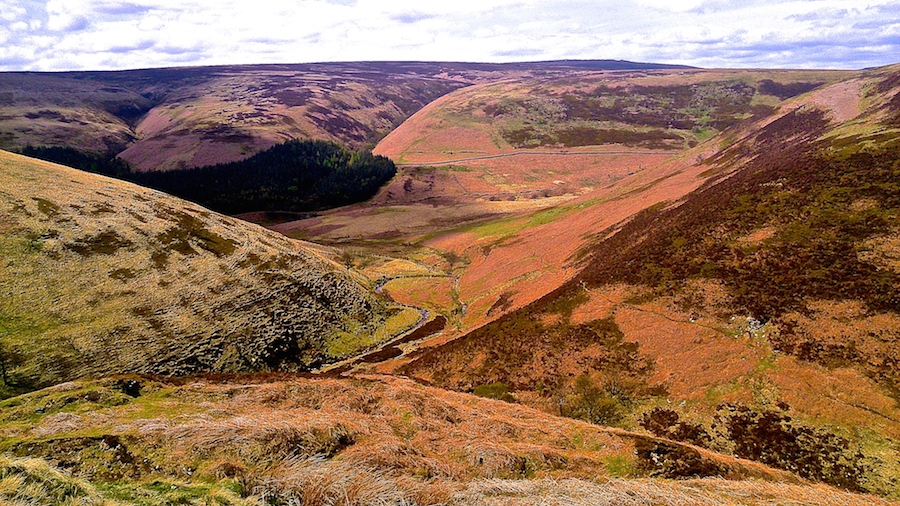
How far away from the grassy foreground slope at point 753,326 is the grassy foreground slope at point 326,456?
21.1 feet

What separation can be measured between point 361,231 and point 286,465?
139m

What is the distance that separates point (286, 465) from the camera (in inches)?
728

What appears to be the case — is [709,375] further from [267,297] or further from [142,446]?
[267,297]

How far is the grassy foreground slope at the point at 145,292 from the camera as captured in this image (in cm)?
4625

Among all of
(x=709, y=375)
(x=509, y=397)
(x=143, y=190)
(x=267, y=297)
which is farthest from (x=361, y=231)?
(x=709, y=375)

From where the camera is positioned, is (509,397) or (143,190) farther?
(143,190)

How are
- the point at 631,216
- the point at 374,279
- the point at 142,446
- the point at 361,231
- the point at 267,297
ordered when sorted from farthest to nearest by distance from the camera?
the point at 361,231, the point at 374,279, the point at 631,216, the point at 267,297, the point at 142,446

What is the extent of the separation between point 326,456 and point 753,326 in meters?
35.3

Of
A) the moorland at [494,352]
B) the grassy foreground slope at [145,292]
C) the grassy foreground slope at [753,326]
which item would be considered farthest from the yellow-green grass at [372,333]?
the grassy foreground slope at [753,326]

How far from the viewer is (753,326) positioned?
1448 inches

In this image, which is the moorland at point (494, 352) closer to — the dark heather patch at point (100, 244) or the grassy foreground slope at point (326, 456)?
the grassy foreground slope at point (326, 456)

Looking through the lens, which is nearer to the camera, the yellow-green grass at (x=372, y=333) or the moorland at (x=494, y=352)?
the moorland at (x=494, y=352)

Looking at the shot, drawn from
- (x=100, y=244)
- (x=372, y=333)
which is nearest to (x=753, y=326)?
(x=372, y=333)

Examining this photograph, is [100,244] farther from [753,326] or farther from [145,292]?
[753,326]
